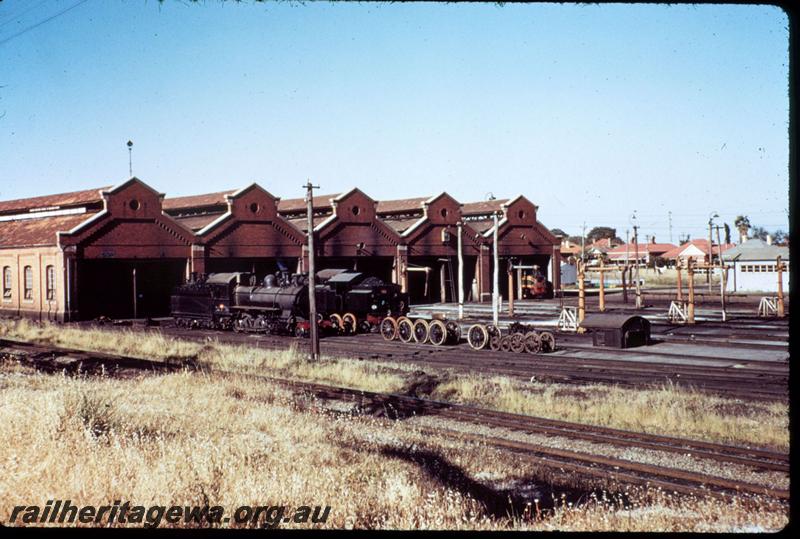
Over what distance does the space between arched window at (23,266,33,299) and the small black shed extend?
3055 cm

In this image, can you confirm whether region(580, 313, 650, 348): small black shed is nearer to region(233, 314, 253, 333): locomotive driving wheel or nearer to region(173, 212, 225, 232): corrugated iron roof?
region(233, 314, 253, 333): locomotive driving wheel

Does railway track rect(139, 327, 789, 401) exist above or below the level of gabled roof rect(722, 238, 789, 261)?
below

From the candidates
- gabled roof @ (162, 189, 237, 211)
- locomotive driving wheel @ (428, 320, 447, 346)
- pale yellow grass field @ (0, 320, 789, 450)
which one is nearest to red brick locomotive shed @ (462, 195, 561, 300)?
gabled roof @ (162, 189, 237, 211)

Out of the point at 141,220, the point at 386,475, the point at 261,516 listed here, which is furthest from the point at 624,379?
the point at 141,220

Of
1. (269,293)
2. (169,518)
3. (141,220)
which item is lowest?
(169,518)

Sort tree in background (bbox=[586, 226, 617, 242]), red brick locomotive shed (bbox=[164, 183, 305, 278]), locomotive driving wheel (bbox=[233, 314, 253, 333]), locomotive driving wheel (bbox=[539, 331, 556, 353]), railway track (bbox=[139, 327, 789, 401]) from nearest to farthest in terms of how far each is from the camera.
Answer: railway track (bbox=[139, 327, 789, 401]), locomotive driving wheel (bbox=[539, 331, 556, 353]), locomotive driving wheel (bbox=[233, 314, 253, 333]), red brick locomotive shed (bbox=[164, 183, 305, 278]), tree in background (bbox=[586, 226, 617, 242])

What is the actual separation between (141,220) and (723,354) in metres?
30.2

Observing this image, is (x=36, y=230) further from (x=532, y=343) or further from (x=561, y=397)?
(x=561, y=397)

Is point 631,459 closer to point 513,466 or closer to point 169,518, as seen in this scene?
point 513,466

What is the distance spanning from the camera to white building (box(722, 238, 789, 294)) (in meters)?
57.7

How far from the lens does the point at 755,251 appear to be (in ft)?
194

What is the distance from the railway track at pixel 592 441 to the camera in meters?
9.02

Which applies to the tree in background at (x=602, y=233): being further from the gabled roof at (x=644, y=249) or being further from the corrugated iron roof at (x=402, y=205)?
the corrugated iron roof at (x=402, y=205)

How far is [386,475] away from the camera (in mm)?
8836
